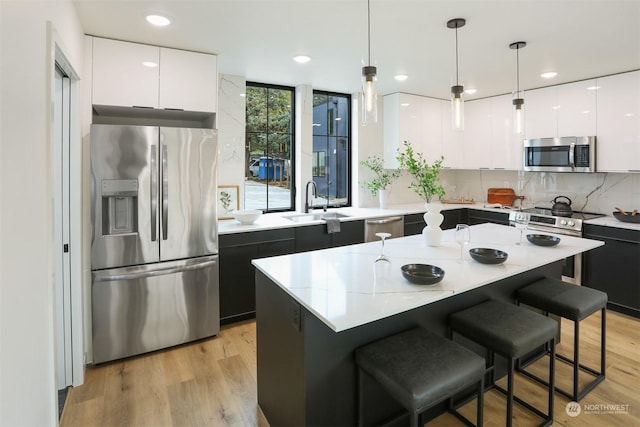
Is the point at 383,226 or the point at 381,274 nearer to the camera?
the point at 381,274

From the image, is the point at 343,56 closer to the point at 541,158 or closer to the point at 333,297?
the point at 333,297

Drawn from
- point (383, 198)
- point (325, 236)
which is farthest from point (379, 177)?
point (325, 236)

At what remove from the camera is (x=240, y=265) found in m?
3.46

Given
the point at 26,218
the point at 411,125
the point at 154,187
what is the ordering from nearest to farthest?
the point at 26,218, the point at 154,187, the point at 411,125

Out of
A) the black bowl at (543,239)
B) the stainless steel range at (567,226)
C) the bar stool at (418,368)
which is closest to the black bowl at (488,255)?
the black bowl at (543,239)

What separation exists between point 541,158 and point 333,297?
12.9 feet

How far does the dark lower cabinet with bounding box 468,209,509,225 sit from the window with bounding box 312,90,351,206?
171 centimetres

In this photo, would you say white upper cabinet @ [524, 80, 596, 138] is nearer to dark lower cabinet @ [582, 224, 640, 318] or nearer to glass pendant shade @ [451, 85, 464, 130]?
dark lower cabinet @ [582, 224, 640, 318]

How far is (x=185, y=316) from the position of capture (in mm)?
3096

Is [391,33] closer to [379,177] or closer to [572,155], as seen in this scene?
[379,177]

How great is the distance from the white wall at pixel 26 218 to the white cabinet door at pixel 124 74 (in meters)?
1.06

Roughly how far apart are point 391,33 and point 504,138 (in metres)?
2.86

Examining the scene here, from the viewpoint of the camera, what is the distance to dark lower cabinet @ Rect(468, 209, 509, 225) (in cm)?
474

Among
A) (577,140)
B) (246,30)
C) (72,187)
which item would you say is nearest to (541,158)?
(577,140)
